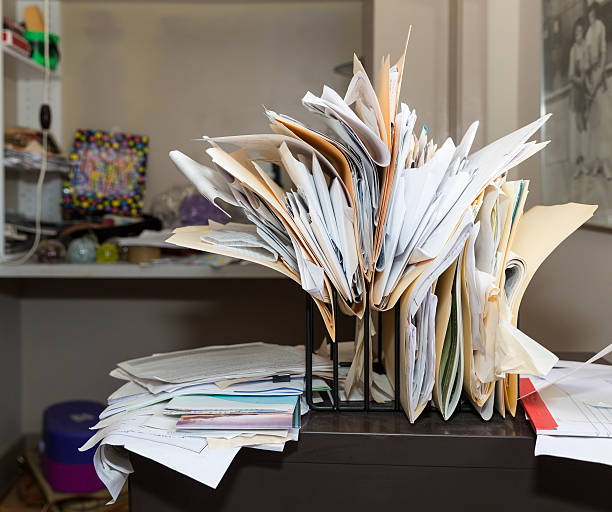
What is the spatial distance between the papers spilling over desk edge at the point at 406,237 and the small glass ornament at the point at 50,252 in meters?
1.58

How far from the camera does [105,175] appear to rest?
2.36m

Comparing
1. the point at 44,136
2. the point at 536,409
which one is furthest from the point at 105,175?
the point at 536,409

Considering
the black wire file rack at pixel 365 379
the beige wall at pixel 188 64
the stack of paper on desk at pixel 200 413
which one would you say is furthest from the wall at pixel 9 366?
the black wire file rack at pixel 365 379

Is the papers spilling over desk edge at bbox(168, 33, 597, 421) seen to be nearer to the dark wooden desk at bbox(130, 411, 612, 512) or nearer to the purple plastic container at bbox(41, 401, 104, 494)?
the dark wooden desk at bbox(130, 411, 612, 512)

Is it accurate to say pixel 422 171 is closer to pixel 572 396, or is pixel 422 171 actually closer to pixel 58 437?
pixel 572 396

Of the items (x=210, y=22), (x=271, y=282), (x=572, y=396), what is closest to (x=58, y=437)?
(x=271, y=282)

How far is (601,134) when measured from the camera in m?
1.01

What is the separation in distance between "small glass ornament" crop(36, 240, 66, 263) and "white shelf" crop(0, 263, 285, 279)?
7 centimetres

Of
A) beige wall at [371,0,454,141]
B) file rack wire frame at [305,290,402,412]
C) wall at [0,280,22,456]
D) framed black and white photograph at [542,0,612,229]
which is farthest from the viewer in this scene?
wall at [0,280,22,456]

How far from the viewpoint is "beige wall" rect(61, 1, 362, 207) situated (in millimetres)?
2412

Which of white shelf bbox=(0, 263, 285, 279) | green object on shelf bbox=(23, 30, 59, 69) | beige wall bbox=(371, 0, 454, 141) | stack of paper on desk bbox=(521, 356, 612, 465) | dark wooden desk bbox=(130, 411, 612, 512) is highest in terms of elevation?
green object on shelf bbox=(23, 30, 59, 69)

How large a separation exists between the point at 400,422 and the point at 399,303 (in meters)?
0.13

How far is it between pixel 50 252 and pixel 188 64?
85 centimetres

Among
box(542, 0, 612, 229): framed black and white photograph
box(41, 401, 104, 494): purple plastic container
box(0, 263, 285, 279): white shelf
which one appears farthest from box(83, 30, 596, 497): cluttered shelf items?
box(41, 401, 104, 494): purple plastic container
